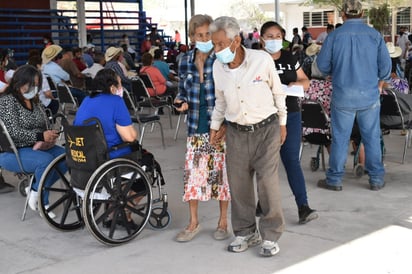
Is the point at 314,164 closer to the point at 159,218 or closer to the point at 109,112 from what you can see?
the point at 159,218

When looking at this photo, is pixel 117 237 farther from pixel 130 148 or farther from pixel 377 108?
pixel 377 108

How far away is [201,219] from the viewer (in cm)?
489

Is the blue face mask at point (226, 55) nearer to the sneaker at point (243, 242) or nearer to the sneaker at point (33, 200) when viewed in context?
the sneaker at point (243, 242)

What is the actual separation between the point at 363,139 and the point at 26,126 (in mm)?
2794

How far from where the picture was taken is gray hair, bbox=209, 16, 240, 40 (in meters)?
3.74

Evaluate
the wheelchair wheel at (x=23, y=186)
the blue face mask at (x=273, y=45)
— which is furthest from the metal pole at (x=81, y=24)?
the blue face mask at (x=273, y=45)

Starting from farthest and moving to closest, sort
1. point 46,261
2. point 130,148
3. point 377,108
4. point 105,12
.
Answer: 1. point 105,12
2. point 377,108
3. point 130,148
4. point 46,261

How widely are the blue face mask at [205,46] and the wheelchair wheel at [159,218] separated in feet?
3.93

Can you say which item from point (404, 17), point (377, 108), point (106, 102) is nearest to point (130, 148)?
point (106, 102)

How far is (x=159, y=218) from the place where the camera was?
4.64m

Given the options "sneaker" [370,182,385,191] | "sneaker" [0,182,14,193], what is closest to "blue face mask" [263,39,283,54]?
"sneaker" [370,182,385,191]

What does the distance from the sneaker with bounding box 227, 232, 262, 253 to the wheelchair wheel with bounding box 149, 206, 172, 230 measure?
2.18ft

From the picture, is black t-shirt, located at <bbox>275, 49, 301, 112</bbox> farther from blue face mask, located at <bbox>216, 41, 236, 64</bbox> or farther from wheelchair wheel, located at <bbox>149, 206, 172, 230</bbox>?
wheelchair wheel, located at <bbox>149, 206, 172, 230</bbox>

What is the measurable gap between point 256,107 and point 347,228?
4.14ft
